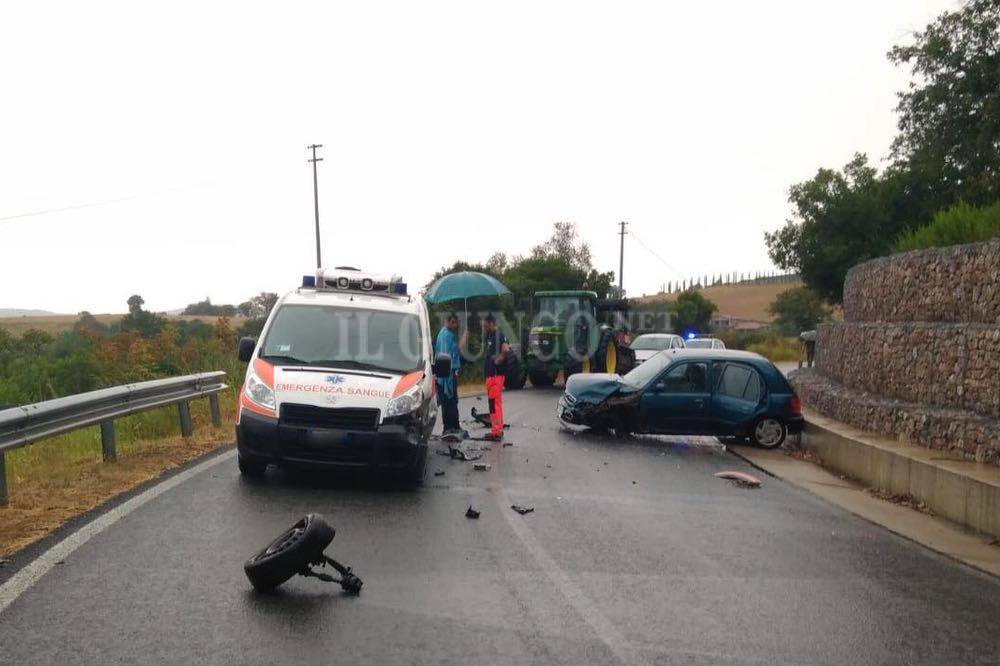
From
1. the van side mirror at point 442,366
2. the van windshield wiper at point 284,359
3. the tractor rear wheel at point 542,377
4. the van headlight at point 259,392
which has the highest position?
the van windshield wiper at point 284,359

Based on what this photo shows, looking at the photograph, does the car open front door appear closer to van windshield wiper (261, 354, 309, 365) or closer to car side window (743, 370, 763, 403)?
car side window (743, 370, 763, 403)

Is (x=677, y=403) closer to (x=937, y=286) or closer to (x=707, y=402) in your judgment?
(x=707, y=402)

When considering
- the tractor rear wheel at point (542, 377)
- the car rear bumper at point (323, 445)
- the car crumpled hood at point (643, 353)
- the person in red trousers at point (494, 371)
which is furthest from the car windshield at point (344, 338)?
the car crumpled hood at point (643, 353)

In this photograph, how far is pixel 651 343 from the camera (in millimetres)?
32031

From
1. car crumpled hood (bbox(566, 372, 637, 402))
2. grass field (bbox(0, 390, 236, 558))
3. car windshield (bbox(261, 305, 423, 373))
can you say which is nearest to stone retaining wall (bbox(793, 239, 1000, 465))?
car crumpled hood (bbox(566, 372, 637, 402))

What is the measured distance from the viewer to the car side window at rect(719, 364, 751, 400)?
1545 cm

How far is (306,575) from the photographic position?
20.0 ft

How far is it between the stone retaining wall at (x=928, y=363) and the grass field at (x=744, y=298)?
3690 inches

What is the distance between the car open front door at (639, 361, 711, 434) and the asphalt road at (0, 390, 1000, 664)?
5.12m

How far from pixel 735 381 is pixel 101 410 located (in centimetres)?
932

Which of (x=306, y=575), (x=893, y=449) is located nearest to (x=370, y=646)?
(x=306, y=575)

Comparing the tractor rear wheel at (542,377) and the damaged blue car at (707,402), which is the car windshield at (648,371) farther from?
the tractor rear wheel at (542,377)

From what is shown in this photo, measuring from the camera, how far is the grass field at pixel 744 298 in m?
116

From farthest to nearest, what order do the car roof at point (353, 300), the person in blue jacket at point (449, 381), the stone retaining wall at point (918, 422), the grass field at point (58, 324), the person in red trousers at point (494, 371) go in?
the grass field at point (58, 324), the person in red trousers at point (494, 371), the person in blue jacket at point (449, 381), the car roof at point (353, 300), the stone retaining wall at point (918, 422)
